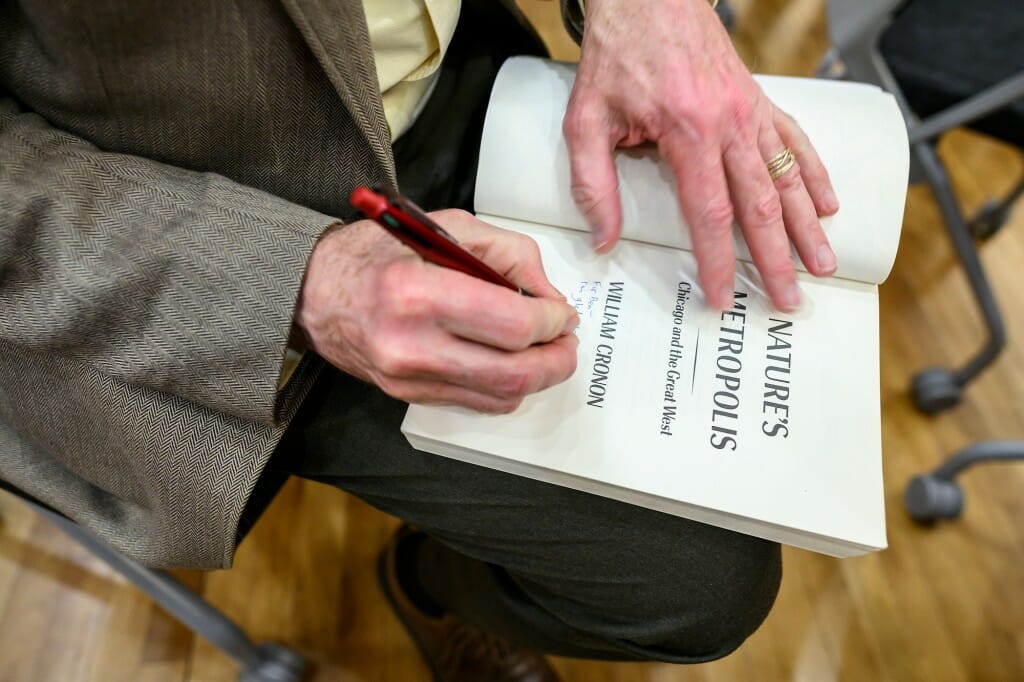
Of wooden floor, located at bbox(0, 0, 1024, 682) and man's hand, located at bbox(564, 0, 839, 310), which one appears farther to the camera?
wooden floor, located at bbox(0, 0, 1024, 682)

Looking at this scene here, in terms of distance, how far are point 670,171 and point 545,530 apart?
32cm

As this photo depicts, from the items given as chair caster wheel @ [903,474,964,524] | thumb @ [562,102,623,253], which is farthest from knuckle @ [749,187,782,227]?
chair caster wheel @ [903,474,964,524]

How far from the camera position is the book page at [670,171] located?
Result: 1.67 feet

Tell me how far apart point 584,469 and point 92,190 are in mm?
392

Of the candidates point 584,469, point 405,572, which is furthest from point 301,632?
point 584,469

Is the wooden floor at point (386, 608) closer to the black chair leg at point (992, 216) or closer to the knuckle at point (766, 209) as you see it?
the black chair leg at point (992, 216)

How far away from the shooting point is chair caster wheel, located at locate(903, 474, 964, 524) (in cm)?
103

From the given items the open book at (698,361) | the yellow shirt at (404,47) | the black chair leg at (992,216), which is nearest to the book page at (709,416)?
the open book at (698,361)

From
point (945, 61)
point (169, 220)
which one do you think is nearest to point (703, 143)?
point (169, 220)

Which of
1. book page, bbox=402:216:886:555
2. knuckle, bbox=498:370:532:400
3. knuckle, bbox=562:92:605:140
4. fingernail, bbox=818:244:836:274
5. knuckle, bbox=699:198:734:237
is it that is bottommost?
book page, bbox=402:216:886:555

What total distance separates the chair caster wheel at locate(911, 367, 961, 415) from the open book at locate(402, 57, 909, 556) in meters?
0.79

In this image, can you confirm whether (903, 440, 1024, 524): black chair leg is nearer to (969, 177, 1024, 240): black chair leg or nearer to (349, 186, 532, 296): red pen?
(969, 177, 1024, 240): black chair leg

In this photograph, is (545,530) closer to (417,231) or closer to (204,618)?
(417,231)

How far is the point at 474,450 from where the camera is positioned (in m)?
0.46
